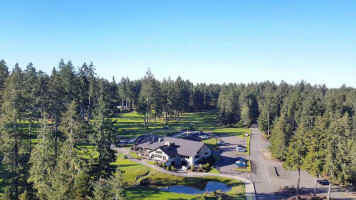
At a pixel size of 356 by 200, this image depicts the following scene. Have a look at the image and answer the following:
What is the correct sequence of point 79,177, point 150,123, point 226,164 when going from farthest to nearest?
point 150,123, point 226,164, point 79,177

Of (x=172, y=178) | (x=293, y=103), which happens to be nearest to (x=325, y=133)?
(x=172, y=178)

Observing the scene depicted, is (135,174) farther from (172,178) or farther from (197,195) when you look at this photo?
(197,195)

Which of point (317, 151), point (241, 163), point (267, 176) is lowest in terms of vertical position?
point (267, 176)

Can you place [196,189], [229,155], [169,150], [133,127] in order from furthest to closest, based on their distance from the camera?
1. [133,127]
2. [229,155]
3. [169,150]
4. [196,189]

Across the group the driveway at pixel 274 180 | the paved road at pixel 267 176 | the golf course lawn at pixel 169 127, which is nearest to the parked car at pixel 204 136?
the golf course lawn at pixel 169 127

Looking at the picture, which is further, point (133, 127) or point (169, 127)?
point (169, 127)

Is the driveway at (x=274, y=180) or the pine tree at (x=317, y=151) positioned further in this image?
the driveway at (x=274, y=180)

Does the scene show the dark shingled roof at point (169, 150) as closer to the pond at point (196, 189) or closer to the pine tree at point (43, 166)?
the pond at point (196, 189)

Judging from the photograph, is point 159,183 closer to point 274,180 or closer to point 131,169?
point 131,169

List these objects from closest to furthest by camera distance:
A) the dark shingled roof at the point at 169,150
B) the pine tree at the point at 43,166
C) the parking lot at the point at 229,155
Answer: the pine tree at the point at 43,166 < the parking lot at the point at 229,155 < the dark shingled roof at the point at 169,150

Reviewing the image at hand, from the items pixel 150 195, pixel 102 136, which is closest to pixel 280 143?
pixel 150 195

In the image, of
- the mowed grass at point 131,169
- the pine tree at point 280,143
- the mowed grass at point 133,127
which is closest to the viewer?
the mowed grass at point 131,169
